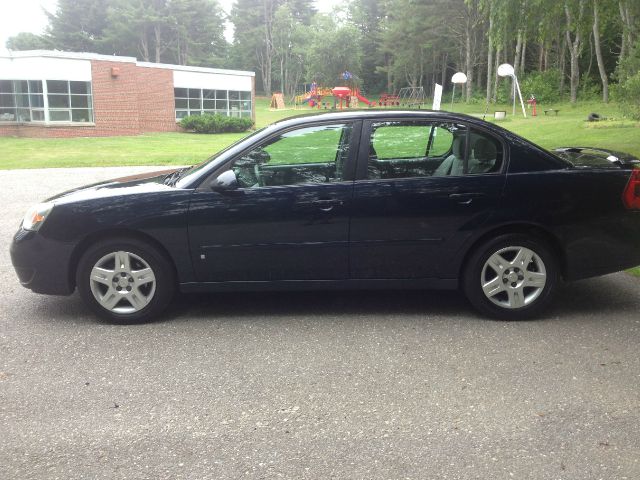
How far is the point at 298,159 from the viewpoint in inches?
199

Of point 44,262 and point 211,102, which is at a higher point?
point 211,102

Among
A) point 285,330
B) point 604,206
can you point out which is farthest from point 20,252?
point 604,206

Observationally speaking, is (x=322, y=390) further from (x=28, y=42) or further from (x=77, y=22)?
(x=28, y=42)

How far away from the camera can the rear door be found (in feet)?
15.8

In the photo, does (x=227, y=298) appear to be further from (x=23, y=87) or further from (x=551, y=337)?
(x=23, y=87)

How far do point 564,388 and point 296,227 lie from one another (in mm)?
2158

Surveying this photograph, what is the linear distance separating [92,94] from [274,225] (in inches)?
1432

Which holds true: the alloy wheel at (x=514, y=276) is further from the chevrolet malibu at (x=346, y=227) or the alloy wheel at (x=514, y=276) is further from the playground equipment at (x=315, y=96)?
the playground equipment at (x=315, y=96)

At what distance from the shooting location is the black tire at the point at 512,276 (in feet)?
15.9

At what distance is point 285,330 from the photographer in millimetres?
4766

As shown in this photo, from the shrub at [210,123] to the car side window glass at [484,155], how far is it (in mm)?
38356

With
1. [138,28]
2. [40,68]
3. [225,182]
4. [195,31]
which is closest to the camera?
[225,182]

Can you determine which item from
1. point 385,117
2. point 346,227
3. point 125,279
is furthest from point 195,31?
point 346,227

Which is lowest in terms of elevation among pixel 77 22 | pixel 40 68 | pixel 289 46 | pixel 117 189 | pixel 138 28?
pixel 117 189
